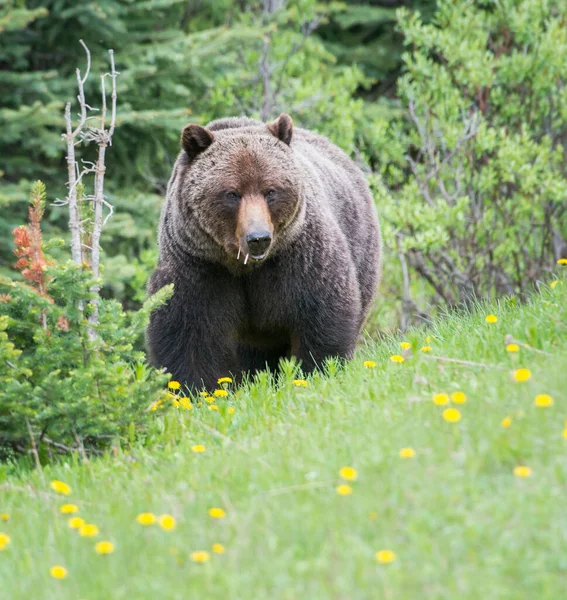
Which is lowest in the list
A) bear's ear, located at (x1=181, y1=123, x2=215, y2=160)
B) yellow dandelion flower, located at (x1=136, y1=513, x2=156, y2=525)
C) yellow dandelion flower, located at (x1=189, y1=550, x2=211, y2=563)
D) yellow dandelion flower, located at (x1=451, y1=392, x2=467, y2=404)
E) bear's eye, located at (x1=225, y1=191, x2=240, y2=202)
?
yellow dandelion flower, located at (x1=136, y1=513, x2=156, y2=525)

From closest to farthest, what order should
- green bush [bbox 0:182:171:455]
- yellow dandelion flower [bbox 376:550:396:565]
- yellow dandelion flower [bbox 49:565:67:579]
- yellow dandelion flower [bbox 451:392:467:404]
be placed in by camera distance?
yellow dandelion flower [bbox 376:550:396:565], yellow dandelion flower [bbox 49:565:67:579], yellow dandelion flower [bbox 451:392:467:404], green bush [bbox 0:182:171:455]

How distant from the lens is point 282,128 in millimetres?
6223

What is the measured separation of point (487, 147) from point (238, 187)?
5.07 metres

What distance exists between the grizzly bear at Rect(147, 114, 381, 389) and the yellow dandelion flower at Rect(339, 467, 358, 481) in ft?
8.82

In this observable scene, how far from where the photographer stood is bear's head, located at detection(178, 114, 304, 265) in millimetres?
5762

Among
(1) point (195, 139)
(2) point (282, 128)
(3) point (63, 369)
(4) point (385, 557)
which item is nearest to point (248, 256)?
(1) point (195, 139)

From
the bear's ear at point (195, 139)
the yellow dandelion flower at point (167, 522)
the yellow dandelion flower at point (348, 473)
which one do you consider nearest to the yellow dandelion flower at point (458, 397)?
the yellow dandelion flower at point (348, 473)

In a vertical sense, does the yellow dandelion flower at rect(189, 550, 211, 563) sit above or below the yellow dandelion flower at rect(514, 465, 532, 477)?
below

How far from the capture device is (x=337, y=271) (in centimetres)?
628

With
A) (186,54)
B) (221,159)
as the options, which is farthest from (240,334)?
(186,54)

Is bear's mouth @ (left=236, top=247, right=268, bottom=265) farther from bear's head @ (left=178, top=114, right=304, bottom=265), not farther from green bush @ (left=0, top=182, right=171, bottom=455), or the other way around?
green bush @ (left=0, top=182, right=171, bottom=455)

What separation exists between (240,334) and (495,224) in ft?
17.6

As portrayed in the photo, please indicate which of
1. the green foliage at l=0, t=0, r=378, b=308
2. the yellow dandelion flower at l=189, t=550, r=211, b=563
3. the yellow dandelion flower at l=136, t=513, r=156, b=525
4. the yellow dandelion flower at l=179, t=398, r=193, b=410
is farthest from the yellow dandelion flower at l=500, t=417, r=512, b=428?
the green foliage at l=0, t=0, r=378, b=308

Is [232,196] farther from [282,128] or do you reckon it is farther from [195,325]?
[195,325]
